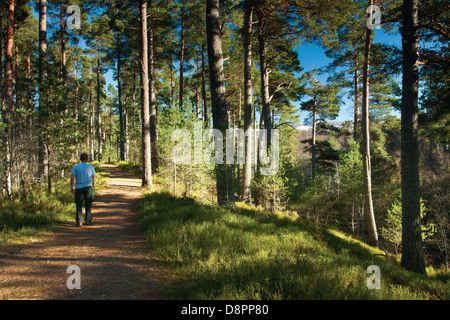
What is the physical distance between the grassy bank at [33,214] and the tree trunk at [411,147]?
10.2 m

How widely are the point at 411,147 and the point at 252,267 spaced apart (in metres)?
7.06

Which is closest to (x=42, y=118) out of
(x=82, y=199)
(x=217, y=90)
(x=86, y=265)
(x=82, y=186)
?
(x=82, y=186)

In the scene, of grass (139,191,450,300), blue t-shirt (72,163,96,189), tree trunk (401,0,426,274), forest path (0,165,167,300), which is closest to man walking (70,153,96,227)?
blue t-shirt (72,163,96,189)

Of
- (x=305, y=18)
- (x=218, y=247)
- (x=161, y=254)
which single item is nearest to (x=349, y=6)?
(x=305, y=18)

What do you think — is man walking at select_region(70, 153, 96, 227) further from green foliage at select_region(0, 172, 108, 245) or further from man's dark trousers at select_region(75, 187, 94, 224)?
green foliage at select_region(0, 172, 108, 245)

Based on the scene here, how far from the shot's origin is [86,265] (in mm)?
3568

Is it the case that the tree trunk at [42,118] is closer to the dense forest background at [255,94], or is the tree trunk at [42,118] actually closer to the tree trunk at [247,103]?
the dense forest background at [255,94]

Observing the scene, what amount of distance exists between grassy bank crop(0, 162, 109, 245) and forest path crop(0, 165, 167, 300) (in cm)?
37

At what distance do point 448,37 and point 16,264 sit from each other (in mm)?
11770

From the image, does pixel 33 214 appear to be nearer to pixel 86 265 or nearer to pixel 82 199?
pixel 82 199

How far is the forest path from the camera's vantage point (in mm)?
2762

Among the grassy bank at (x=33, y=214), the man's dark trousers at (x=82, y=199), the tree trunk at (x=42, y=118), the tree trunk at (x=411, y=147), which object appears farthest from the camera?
the tree trunk at (x=42, y=118)

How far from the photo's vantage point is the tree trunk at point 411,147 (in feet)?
23.4

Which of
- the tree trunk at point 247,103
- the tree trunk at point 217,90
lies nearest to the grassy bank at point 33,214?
the tree trunk at point 217,90
